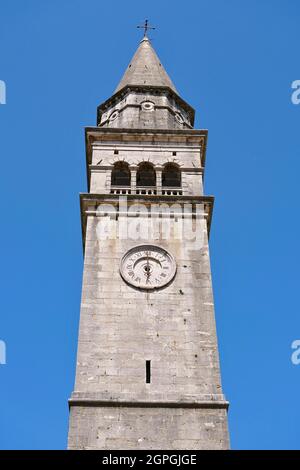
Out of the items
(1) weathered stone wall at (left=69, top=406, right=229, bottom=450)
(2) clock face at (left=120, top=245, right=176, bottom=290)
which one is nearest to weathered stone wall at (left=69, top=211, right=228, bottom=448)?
(1) weathered stone wall at (left=69, top=406, right=229, bottom=450)

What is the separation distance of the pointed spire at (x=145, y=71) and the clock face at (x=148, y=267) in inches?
475

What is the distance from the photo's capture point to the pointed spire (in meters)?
41.4

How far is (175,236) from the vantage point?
32594 millimetres

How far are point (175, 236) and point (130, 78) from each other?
1223 centimetres

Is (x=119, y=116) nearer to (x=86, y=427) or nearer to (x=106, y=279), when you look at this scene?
(x=106, y=279)

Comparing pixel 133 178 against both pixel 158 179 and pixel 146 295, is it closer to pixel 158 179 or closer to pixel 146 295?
pixel 158 179

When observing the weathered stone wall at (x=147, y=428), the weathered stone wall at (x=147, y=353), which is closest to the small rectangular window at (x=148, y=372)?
the weathered stone wall at (x=147, y=353)

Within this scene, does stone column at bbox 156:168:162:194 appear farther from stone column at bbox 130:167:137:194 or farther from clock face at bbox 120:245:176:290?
clock face at bbox 120:245:176:290

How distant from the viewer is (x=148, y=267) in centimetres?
3130

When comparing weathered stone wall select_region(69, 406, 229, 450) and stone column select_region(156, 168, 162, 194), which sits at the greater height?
stone column select_region(156, 168, 162, 194)

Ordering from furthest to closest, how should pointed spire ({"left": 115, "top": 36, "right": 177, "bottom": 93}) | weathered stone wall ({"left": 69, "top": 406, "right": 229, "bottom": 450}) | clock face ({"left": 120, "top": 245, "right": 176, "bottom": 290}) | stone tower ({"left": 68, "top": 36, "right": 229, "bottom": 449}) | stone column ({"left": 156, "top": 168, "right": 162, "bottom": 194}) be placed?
pointed spire ({"left": 115, "top": 36, "right": 177, "bottom": 93}) < stone column ({"left": 156, "top": 168, "right": 162, "bottom": 194}) < clock face ({"left": 120, "top": 245, "right": 176, "bottom": 290}) < stone tower ({"left": 68, "top": 36, "right": 229, "bottom": 449}) < weathered stone wall ({"left": 69, "top": 406, "right": 229, "bottom": 450})

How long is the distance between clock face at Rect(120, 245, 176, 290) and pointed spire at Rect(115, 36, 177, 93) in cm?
1207
